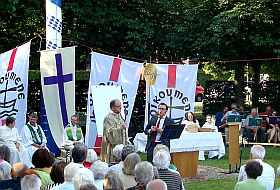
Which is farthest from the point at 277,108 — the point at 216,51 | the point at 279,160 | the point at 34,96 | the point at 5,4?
the point at 5,4

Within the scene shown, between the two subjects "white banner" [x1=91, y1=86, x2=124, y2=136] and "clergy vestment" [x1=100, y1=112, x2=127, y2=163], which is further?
"white banner" [x1=91, y1=86, x2=124, y2=136]

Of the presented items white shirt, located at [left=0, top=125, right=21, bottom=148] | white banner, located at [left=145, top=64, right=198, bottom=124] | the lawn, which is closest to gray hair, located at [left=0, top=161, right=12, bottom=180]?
the lawn

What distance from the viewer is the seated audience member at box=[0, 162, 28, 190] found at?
642 centimetres

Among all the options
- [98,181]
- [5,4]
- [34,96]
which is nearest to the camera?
[98,181]

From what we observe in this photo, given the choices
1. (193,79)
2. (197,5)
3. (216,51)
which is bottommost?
(193,79)

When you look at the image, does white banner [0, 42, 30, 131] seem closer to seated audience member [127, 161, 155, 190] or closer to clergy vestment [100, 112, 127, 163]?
clergy vestment [100, 112, 127, 163]

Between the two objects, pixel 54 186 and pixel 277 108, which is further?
pixel 277 108

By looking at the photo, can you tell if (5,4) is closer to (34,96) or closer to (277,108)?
(34,96)

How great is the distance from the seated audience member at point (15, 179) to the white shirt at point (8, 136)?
599 centimetres

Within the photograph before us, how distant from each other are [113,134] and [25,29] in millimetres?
8651

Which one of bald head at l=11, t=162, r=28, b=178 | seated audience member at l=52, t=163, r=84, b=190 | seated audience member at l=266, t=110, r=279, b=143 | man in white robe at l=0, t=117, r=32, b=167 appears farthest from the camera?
seated audience member at l=266, t=110, r=279, b=143

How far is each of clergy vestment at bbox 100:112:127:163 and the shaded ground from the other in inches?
68.9

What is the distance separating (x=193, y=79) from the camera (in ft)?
50.9

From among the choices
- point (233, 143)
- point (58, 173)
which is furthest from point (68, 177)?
point (233, 143)
